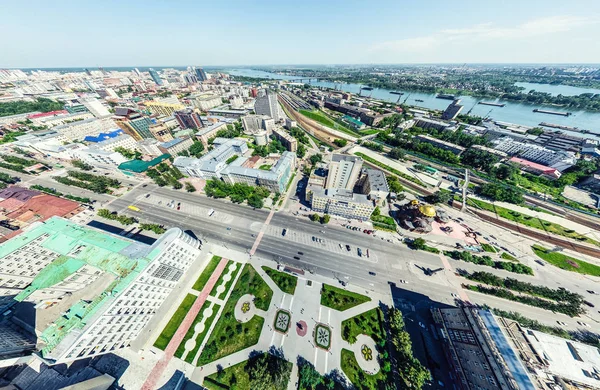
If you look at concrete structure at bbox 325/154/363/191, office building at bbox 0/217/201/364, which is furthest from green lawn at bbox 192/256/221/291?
concrete structure at bbox 325/154/363/191

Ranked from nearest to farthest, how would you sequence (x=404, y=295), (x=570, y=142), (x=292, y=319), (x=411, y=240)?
(x=292, y=319) → (x=404, y=295) → (x=411, y=240) → (x=570, y=142)

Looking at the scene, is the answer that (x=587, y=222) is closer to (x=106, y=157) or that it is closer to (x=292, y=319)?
(x=292, y=319)

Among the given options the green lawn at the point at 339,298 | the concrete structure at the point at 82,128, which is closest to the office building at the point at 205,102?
the concrete structure at the point at 82,128

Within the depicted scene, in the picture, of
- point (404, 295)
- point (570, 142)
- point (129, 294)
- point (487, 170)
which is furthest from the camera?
point (570, 142)

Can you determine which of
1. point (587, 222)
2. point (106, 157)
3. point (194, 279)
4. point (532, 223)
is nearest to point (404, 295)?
point (194, 279)

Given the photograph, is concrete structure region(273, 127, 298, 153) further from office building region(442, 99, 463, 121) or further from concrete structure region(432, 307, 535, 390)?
office building region(442, 99, 463, 121)

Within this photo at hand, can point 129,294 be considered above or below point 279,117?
above
